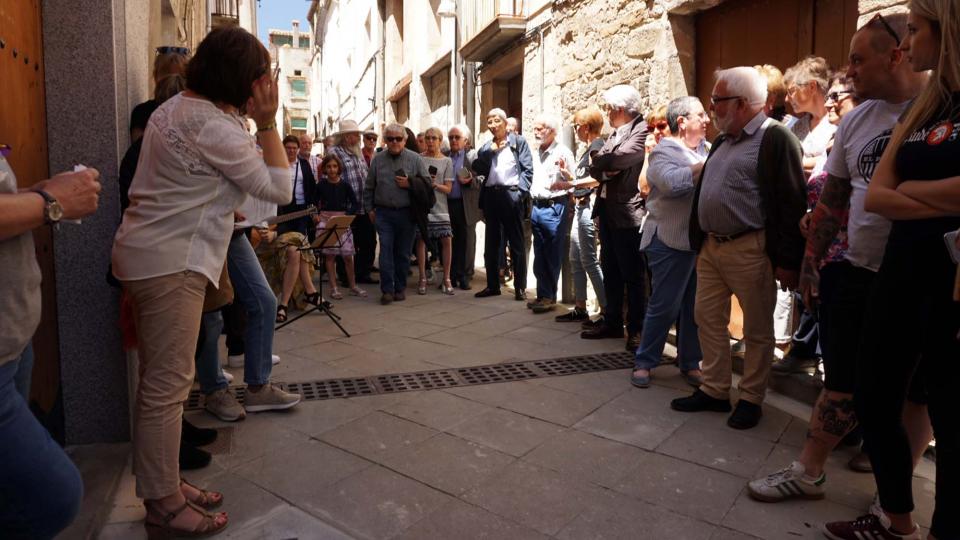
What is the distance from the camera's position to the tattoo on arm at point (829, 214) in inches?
116

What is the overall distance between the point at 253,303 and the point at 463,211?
4868 millimetres

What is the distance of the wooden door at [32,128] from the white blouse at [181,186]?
619 mm

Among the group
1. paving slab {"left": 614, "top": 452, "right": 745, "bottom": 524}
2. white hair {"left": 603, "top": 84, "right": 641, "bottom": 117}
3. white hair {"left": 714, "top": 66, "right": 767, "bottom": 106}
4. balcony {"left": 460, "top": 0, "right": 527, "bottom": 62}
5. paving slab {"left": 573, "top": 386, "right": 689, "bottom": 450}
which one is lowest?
paving slab {"left": 614, "top": 452, "right": 745, "bottom": 524}

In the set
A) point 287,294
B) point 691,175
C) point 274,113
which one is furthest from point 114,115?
point 287,294

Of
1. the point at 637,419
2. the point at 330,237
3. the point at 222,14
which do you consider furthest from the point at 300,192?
the point at 222,14

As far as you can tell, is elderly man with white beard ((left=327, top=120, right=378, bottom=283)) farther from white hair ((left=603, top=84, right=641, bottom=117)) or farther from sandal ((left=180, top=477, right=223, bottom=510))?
sandal ((left=180, top=477, right=223, bottom=510))

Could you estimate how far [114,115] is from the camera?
10.2 ft

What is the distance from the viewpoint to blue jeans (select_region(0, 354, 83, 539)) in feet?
4.79

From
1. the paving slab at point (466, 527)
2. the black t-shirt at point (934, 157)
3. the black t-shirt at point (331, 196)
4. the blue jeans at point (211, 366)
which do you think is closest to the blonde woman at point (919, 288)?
the black t-shirt at point (934, 157)

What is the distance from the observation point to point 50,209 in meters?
1.54

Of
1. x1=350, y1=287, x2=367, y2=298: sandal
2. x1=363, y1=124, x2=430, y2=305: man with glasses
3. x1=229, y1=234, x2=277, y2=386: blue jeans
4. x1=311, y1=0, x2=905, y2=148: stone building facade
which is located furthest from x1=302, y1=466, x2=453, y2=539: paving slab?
x1=350, y1=287, x2=367, y2=298: sandal

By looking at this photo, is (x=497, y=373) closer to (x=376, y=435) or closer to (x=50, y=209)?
(x=376, y=435)

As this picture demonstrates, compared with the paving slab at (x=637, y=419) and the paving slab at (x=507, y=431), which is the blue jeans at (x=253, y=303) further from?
the paving slab at (x=637, y=419)

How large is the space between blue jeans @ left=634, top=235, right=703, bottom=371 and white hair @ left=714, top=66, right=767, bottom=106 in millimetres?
1050
